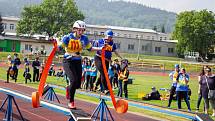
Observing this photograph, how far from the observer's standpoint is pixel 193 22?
357ft

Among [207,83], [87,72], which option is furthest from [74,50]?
[87,72]

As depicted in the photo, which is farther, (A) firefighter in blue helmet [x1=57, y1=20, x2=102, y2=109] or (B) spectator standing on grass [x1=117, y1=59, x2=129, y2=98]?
(B) spectator standing on grass [x1=117, y1=59, x2=129, y2=98]

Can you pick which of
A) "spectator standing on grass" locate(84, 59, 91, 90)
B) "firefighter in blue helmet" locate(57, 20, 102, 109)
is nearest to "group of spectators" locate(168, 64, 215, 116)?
"spectator standing on grass" locate(84, 59, 91, 90)

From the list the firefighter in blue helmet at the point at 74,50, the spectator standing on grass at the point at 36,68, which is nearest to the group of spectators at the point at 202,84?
the firefighter in blue helmet at the point at 74,50

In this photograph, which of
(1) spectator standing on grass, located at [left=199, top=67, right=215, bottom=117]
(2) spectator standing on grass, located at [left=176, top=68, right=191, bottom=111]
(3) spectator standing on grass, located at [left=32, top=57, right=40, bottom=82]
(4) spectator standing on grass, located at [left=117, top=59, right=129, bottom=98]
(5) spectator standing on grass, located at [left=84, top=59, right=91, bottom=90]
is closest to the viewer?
(1) spectator standing on grass, located at [left=199, top=67, right=215, bottom=117]

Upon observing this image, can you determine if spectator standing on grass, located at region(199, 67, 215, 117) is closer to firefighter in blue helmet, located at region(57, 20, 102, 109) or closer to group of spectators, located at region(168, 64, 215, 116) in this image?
group of spectators, located at region(168, 64, 215, 116)

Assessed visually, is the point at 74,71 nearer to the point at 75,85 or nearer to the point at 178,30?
the point at 75,85

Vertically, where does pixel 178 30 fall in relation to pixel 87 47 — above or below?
above

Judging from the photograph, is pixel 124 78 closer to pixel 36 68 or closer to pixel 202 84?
pixel 202 84

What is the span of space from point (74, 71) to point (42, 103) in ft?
3.83

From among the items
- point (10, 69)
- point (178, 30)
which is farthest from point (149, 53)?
point (10, 69)

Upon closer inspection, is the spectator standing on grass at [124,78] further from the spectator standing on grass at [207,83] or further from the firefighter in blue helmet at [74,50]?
the firefighter in blue helmet at [74,50]

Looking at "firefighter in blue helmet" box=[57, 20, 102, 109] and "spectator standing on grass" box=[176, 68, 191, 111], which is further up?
"firefighter in blue helmet" box=[57, 20, 102, 109]

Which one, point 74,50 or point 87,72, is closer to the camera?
point 74,50
